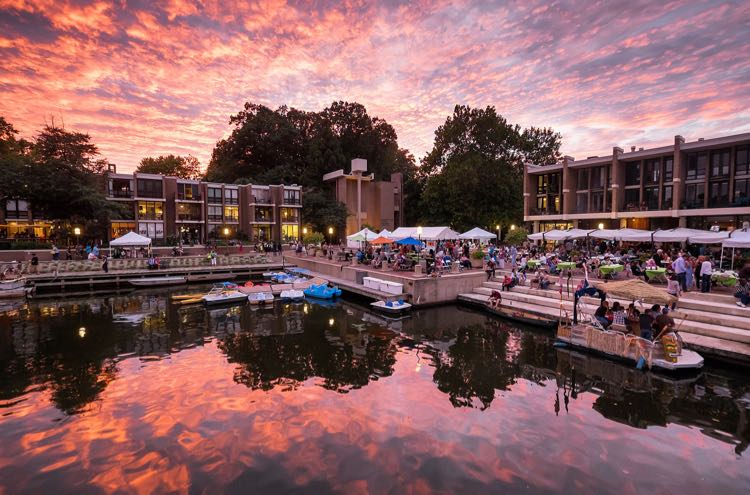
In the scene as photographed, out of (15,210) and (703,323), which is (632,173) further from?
(15,210)

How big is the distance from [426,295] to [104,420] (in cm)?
1728

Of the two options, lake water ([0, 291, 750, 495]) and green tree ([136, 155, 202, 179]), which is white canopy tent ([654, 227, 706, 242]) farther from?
green tree ([136, 155, 202, 179])

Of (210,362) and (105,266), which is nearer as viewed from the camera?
(210,362)

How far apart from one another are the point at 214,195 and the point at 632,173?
178 feet

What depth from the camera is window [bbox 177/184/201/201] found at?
5403 cm

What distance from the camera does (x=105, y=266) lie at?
33781 mm

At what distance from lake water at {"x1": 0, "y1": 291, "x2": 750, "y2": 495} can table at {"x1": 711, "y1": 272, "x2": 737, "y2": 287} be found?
21.8 ft

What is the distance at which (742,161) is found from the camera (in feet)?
117

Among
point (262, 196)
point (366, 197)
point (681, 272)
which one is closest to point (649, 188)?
point (681, 272)

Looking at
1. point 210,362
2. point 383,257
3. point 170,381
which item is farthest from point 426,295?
point 170,381

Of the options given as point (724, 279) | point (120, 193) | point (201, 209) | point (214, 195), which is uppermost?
point (214, 195)

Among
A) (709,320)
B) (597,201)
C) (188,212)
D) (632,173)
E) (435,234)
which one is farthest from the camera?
(188,212)

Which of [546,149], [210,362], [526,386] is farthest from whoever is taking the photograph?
[546,149]

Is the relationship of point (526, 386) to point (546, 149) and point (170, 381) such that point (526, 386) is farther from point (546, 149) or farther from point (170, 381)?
point (546, 149)
